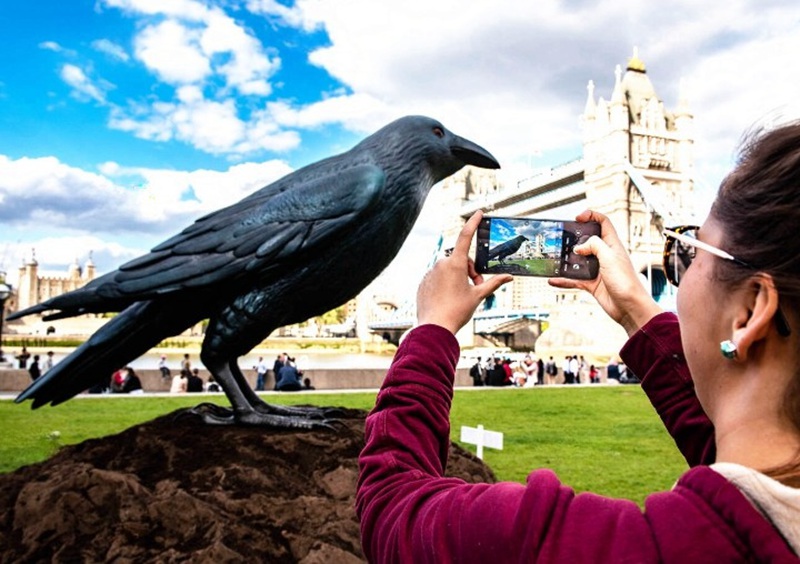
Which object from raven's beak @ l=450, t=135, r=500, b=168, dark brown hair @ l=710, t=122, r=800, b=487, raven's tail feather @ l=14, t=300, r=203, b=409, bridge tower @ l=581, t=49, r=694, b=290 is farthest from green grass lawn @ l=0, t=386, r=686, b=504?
bridge tower @ l=581, t=49, r=694, b=290

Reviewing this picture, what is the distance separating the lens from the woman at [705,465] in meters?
0.69

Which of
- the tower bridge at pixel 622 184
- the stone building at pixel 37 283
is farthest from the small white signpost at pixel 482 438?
the stone building at pixel 37 283

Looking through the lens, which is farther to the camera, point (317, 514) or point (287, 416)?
point (287, 416)

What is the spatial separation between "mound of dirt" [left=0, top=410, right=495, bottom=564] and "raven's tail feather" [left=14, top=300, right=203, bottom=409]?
35cm

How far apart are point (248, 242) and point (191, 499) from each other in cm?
124

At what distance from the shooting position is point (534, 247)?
144cm

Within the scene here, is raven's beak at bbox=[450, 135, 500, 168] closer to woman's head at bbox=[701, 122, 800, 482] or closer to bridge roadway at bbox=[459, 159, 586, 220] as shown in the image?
woman's head at bbox=[701, 122, 800, 482]

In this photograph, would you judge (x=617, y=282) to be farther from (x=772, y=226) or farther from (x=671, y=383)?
(x=772, y=226)

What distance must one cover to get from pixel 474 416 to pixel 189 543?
26.7 feet

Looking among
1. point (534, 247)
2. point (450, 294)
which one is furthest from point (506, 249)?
point (450, 294)

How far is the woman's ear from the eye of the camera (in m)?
0.77

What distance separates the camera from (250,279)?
142 inches

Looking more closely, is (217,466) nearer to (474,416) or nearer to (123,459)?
(123,459)

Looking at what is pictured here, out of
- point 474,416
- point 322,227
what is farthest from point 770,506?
point 474,416
